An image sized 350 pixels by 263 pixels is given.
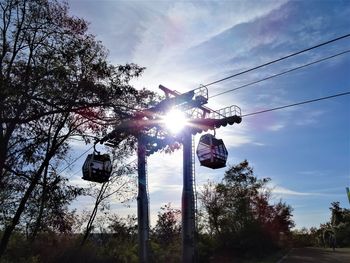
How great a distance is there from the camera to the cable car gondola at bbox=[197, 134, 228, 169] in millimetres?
16938

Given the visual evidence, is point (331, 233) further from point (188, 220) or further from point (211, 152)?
point (211, 152)

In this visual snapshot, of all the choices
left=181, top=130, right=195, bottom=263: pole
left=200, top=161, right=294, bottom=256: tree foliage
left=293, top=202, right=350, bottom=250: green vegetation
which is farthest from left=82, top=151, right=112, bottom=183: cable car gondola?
left=293, top=202, right=350, bottom=250: green vegetation

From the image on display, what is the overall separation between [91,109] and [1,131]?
2844 mm

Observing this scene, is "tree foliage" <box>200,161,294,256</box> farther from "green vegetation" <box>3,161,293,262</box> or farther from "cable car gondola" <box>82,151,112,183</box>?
"cable car gondola" <box>82,151,112,183</box>

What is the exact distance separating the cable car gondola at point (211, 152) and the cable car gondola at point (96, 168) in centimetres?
378

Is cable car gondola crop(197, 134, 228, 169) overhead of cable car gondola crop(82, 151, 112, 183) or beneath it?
overhead

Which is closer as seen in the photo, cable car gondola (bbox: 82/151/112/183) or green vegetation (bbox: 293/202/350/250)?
cable car gondola (bbox: 82/151/112/183)

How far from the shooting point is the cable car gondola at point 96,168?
52.4 feet

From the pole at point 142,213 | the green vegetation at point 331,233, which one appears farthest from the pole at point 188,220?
the green vegetation at point 331,233

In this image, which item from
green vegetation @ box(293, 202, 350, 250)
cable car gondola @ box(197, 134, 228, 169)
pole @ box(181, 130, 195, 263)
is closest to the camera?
cable car gondola @ box(197, 134, 228, 169)

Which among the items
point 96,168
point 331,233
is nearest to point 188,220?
point 96,168

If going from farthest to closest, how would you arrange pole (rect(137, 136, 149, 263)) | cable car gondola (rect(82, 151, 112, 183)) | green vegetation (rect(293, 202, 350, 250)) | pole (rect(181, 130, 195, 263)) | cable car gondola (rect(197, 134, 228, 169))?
green vegetation (rect(293, 202, 350, 250)) < pole (rect(137, 136, 149, 263)) < pole (rect(181, 130, 195, 263)) < cable car gondola (rect(197, 134, 228, 169)) < cable car gondola (rect(82, 151, 112, 183))

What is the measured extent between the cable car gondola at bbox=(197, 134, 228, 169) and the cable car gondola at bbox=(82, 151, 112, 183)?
149 inches

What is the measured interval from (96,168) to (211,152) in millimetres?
4511
